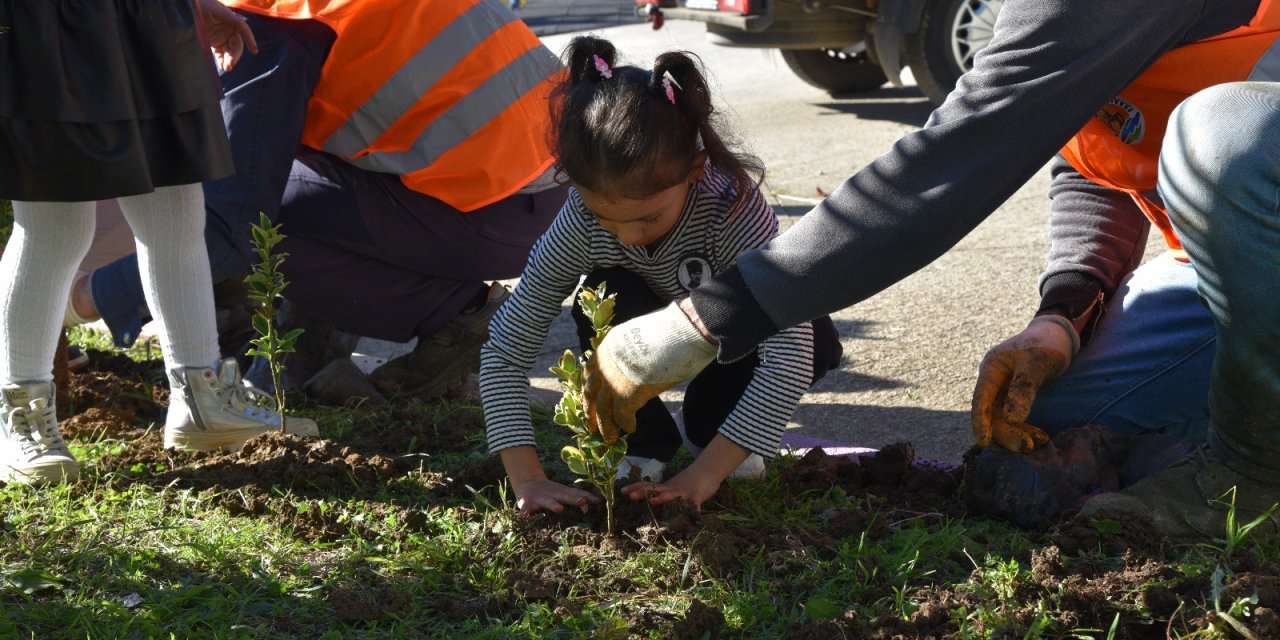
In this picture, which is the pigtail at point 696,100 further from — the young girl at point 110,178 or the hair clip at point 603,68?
the young girl at point 110,178

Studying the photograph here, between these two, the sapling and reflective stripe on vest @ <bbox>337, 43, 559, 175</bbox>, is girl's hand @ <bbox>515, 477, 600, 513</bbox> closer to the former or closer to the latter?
the sapling

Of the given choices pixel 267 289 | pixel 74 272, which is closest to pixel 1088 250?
pixel 267 289

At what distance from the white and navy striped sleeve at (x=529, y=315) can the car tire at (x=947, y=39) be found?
16.2 ft

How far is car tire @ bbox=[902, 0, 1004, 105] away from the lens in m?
7.09

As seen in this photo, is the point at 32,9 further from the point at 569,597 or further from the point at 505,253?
the point at 569,597

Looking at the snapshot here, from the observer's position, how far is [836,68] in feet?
29.5

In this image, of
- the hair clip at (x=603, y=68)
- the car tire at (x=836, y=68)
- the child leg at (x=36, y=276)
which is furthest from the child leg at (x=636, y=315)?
the car tire at (x=836, y=68)

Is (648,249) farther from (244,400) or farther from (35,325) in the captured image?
(35,325)

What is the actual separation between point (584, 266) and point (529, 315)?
0.56ft

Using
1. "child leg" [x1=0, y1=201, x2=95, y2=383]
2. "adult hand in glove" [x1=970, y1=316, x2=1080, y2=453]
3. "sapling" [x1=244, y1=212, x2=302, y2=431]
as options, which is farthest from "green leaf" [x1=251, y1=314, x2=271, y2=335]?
"adult hand in glove" [x1=970, y1=316, x2=1080, y2=453]

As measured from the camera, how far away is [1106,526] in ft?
7.14

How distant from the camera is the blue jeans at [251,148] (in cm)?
321

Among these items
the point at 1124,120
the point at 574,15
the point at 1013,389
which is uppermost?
the point at 1124,120

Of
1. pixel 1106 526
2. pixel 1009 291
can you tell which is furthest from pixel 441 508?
pixel 1009 291
